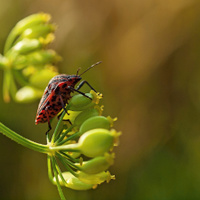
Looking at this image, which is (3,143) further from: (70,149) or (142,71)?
(70,149)

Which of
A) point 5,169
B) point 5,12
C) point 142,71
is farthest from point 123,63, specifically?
point 5,169

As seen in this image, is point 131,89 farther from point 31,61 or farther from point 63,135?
point 63,135

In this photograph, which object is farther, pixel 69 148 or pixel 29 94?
pixel 29 94

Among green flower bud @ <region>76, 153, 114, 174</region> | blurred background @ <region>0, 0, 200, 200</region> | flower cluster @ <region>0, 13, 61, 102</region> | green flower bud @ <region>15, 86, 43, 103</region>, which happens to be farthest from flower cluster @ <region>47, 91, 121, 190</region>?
blurred background @ <region>0, 0, 200, 200</region>

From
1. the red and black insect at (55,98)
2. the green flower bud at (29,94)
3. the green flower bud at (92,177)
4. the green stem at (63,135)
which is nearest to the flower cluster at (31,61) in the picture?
the green flower bud at (29,94)

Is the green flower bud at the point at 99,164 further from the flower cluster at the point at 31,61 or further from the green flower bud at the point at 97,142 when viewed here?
the flower cluster at the point at 31,61

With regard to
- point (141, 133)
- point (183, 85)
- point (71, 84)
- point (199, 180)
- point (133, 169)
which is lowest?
point (199, 180)

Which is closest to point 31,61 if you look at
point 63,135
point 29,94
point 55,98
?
point 29,94

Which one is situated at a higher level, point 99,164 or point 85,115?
point 85,115
